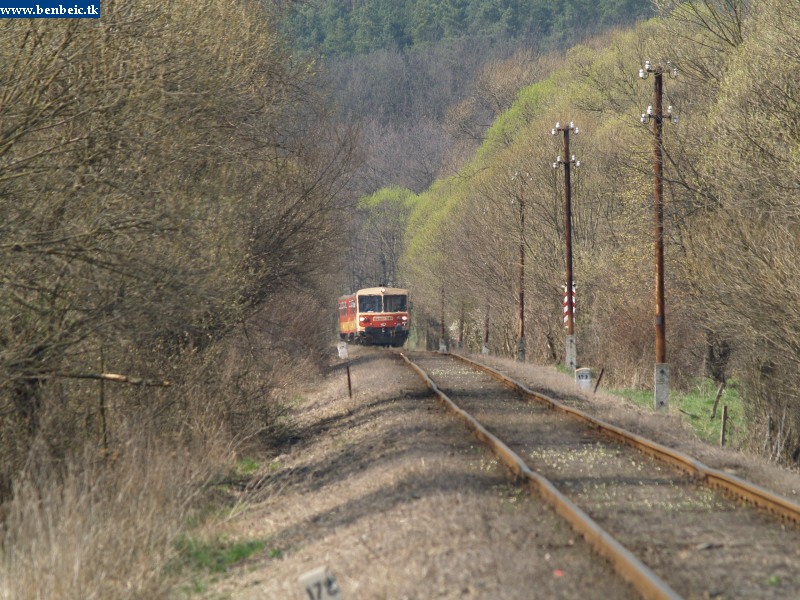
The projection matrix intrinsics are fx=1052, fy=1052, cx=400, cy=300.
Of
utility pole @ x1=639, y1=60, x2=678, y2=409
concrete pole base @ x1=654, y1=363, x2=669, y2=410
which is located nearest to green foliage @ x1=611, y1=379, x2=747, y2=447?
concrete pole base @ x1=654, y1=363, x2=669, y2=410

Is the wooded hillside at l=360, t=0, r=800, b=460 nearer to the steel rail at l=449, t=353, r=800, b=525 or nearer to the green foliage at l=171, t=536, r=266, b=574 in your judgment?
the steel rail at l=449, t=353, r=800, b=525

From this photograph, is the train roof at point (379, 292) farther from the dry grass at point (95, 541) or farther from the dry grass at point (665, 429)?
the dry grass at point (95, 541)

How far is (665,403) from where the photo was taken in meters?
21.9

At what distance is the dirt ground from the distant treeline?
87.4 meters

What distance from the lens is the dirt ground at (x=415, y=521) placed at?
23.7ft

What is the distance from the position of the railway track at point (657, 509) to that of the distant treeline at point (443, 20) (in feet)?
288

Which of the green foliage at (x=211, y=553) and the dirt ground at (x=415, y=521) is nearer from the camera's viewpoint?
the dirt ground at (x=415, y=521)

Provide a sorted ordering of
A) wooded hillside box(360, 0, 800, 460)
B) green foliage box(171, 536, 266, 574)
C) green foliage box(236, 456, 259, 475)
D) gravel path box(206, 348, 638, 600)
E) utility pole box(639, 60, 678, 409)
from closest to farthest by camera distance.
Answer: gravel path box(206, 348, 638, 600) → green foliage box(171, 536, 266, 574) → green foliage box(236, 456, 259, 475) → wooded hillside box(360, 0, 800, 460) → utility pole box(639, 60, 678, 409)

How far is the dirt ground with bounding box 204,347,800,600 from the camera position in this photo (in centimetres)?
721

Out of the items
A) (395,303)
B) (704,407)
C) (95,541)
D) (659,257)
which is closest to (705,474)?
(95,541)

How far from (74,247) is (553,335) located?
33674 mm

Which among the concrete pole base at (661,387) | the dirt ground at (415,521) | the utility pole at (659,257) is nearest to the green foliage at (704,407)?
the concrete pole base at (661,387)

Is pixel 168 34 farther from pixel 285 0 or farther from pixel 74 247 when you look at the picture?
pixel 285 0

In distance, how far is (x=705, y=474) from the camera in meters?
11.0
